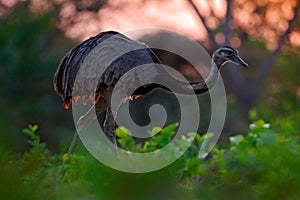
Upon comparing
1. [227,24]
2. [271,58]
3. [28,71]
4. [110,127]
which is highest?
[110,127]

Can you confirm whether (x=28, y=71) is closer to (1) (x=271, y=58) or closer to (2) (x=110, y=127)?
(1) (x=271, y=58)

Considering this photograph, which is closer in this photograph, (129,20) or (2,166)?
(2,166)

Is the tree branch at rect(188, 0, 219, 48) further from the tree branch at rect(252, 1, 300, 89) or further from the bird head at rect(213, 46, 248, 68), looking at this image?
the bird head at rect(213, 46, 248, 68)

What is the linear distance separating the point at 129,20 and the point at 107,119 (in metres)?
16.0

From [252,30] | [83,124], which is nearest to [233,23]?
[252,30]

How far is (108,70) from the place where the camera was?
22.7 ft

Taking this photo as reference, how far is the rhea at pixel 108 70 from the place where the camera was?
6.94m

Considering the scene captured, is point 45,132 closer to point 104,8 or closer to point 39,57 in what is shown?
point 39,57

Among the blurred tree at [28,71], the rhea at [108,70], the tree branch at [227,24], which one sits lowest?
the tree branch at [227,24]

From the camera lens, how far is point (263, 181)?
7.32 feet

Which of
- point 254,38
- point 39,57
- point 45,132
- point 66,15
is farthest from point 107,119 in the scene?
point 254,38

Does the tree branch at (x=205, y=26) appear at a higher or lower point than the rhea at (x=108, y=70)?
lower

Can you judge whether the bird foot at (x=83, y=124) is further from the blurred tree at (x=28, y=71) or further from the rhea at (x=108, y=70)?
the blurred tree at (x=28, y=71)

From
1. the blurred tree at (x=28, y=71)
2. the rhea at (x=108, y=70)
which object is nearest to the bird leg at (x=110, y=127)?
the rhea at (x=108, y=70)
